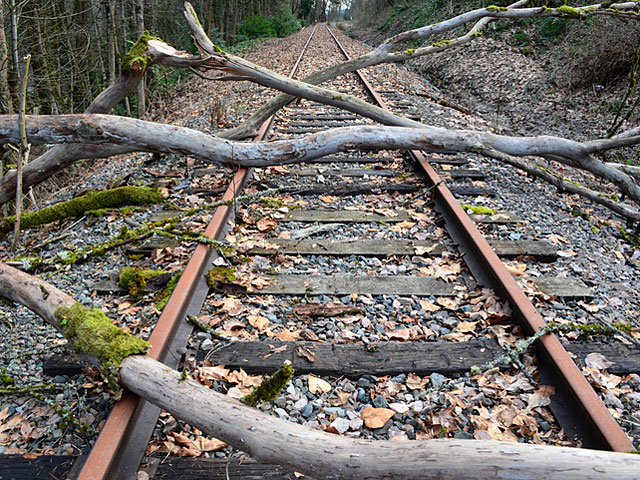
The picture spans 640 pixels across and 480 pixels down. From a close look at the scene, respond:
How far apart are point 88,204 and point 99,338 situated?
106 inches

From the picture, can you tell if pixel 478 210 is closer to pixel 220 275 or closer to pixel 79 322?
pixel 220 275

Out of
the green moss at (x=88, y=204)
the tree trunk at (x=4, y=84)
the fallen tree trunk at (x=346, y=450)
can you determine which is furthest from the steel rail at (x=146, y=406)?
the tree trunk at (x=4, y=84)

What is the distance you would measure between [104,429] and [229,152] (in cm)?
287

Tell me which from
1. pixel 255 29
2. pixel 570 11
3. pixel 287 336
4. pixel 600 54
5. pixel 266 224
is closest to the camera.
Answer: pixel 287 336

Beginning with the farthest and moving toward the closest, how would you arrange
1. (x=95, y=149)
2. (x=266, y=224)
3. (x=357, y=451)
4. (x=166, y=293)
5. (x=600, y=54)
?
(x=600, y=54) < (x=95, y=149) < (x=266, y=224) < (x=166, y=293) < (x=357, y=451)

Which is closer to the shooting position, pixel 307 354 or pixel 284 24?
pixel 307 354

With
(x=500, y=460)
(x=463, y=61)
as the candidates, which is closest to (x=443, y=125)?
(x=500, y=460)

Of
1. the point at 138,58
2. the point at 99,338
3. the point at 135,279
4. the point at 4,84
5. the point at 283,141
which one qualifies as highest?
the point at 138,58

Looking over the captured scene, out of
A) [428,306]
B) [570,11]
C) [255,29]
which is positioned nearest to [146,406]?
[428,306]

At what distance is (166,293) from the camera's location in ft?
9.96

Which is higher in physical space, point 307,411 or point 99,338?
point 99,338

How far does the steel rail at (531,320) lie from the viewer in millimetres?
1984

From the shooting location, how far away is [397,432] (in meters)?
2.16

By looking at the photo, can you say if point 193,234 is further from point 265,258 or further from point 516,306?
point 516,306
